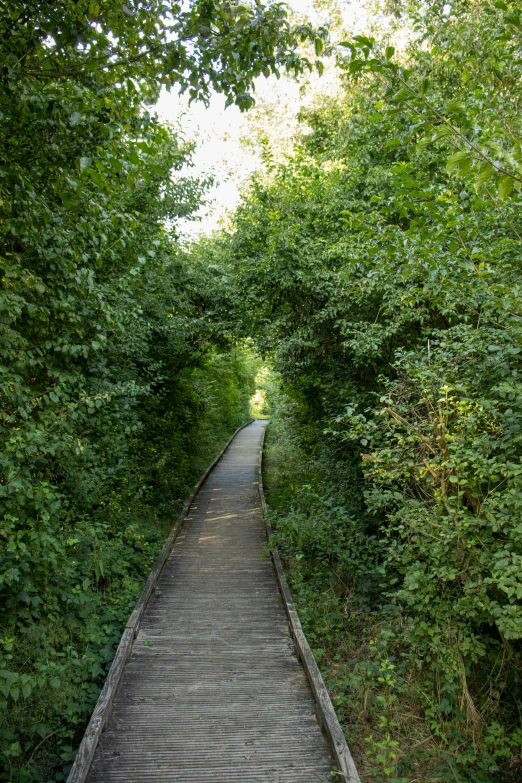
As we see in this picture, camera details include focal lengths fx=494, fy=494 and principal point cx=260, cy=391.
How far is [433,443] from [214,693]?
303 cm

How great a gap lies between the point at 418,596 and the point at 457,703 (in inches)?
37.8

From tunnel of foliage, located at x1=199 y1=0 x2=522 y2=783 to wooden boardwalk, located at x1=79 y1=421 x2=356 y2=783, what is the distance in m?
0.55

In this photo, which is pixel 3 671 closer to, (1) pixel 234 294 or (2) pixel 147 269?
(2) pixel 147 269

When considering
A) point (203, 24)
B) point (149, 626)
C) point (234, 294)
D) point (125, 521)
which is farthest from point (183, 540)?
point (203, 24)

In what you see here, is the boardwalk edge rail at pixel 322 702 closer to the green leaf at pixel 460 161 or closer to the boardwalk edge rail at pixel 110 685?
the boardwalk edge rail at pixel 110 685

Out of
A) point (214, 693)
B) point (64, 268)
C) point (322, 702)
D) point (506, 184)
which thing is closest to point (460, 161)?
point (506, 184)

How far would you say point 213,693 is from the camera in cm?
447

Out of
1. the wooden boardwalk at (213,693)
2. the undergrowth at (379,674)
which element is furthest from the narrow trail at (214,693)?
the undergrowth at (379,674)

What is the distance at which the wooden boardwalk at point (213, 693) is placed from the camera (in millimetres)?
3572

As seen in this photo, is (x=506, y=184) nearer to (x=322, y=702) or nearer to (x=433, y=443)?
(x=433, y=443)

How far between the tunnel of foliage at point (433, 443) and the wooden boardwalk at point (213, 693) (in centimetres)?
55

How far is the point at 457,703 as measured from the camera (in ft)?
14.2

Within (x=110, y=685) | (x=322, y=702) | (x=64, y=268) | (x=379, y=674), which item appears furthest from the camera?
(x=379, y=674)

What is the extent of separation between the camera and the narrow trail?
141 inches
